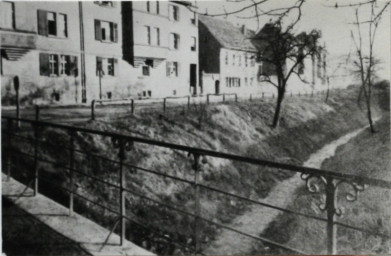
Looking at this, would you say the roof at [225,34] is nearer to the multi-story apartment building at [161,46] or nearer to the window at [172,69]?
the multi-story apartment building at [161,46]

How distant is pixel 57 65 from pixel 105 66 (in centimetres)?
377

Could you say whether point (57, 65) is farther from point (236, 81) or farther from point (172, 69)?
point (236, 81)

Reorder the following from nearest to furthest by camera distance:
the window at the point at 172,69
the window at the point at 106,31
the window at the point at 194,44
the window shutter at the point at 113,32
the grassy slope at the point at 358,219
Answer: the grassy slope at the point at 358,219 → the window at the point at 106,31 → the window shutter at the point at 113,32 → the window at the point at 172,69 → the window at the point at 194,44

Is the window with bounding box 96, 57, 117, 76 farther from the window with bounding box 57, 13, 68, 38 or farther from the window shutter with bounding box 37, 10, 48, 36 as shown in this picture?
the window shutter with bounding box 37, 10, 48, 36

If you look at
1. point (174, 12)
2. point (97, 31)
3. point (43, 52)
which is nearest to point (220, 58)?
point (174, 12)

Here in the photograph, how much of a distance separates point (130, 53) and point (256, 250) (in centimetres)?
1919

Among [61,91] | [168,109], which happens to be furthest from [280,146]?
[61,91]

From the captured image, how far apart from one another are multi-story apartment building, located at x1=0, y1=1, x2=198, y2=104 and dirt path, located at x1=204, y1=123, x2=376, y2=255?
13365mm

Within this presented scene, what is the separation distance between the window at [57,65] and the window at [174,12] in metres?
10.8

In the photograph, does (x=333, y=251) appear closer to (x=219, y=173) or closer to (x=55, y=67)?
(x=219, y=173)

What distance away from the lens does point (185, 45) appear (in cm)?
3341

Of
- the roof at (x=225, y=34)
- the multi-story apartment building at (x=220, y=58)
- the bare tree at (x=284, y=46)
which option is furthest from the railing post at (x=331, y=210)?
the roof at (x=225, y=34)

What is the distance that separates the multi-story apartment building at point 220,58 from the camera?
3666cm

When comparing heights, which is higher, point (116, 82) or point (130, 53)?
point (130, 53)
